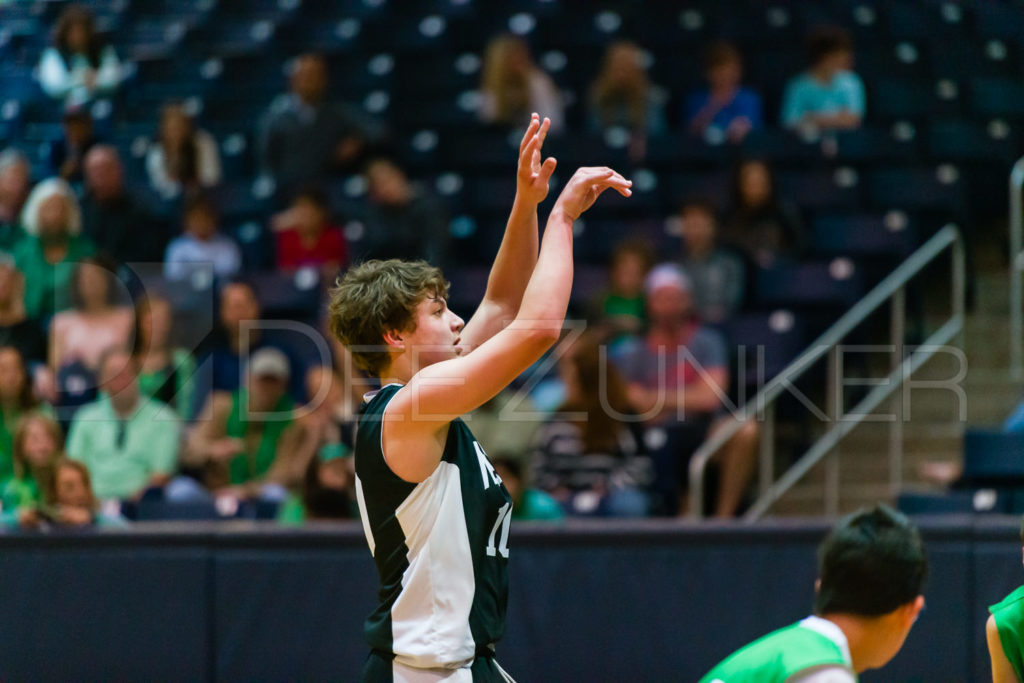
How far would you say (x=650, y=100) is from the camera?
898 centimetres

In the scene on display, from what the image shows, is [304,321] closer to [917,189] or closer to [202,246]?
[202,246]

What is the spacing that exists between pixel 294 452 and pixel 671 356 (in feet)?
6.75

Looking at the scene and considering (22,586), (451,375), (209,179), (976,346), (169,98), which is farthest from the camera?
(169,98)

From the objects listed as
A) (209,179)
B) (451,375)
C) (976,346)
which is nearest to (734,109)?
(976,346)

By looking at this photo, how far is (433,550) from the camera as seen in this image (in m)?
2.87

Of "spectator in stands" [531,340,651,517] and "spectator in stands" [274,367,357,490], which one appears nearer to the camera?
"spectator in stands" [531,340,651,517]

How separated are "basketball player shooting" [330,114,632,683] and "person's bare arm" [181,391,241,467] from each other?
13.0ft

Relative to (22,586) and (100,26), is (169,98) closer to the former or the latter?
(100,26)

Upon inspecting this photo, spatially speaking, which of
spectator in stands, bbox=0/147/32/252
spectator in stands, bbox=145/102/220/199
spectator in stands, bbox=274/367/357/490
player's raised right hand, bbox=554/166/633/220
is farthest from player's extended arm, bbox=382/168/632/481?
spectator in stands, bbox=145/102/220/199

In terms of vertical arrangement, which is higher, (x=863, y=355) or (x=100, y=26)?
(x=100, y=26)

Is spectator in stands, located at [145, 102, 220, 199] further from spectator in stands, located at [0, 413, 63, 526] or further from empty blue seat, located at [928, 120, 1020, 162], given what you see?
empty blue seat, located at [928, 120, 1020, 162]

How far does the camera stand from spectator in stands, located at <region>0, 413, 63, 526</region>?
6004mm

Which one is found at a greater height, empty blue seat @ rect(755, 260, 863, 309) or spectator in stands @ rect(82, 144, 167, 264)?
spectator in stands @ rect(82, 144, 167, 264)

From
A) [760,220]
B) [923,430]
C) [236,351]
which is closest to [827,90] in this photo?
[760,220]
